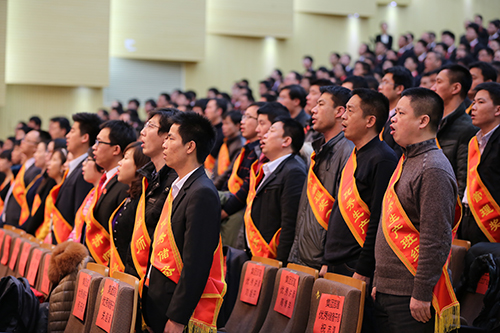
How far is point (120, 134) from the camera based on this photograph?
3543mm

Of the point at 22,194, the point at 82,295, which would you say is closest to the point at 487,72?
the point at 82,295

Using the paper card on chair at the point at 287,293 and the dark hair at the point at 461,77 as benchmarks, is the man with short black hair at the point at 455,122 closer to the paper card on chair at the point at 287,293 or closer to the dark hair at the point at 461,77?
the dark hair at the point at 461,77

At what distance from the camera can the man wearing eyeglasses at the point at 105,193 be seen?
10.6 feet

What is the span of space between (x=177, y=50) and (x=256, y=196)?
8.39 meters

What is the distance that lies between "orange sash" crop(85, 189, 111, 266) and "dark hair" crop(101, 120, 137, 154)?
1.62 ft

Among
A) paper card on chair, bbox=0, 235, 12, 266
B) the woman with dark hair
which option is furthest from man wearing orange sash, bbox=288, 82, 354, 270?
paper card on chair, bbox=0, 235, 12, 266

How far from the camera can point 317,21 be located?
44.3ft

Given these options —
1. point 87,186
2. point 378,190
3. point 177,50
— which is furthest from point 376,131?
point 177,50

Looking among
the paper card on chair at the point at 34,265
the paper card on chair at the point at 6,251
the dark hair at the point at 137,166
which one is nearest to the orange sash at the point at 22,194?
the paper card on chair at the point at 6,251

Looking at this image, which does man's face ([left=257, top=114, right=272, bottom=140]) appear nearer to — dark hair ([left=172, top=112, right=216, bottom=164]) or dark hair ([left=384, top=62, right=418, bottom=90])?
dark hair ([left=384, top=62, right=418, bottom=90])

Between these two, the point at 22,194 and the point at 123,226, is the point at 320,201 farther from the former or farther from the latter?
the point at 22,194

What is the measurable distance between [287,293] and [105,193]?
4.30 feet

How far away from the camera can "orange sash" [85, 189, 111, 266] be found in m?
3.24

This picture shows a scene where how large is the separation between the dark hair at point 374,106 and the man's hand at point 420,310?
923mm
